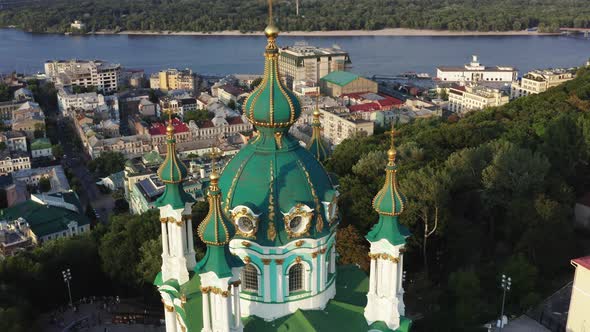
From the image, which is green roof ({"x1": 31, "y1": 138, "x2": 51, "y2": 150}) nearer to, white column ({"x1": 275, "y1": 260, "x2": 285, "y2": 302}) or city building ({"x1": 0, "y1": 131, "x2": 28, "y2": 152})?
city building ({"x1": 0, "y1": 131, "x2": 28, "y2": 152})

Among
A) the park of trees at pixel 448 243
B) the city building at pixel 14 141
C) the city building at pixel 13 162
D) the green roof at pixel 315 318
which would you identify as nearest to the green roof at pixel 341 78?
the city building at pixel 14 141

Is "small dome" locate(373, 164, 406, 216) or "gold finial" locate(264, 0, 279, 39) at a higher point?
"gold finial" locate(264, 0, 279, 39)

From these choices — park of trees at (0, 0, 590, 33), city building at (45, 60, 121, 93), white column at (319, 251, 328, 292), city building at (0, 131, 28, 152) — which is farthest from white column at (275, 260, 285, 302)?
park of trees at (0, 0, 590, 33)

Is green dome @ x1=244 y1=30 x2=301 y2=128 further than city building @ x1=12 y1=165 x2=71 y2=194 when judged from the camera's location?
No

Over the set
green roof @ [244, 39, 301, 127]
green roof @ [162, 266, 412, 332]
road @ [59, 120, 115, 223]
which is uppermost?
green roof @ [244, 39, 301, 127]

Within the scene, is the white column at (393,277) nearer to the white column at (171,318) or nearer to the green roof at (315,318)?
the green roof at (315,318)

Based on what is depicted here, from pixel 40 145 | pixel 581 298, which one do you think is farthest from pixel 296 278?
pixel 40 145
